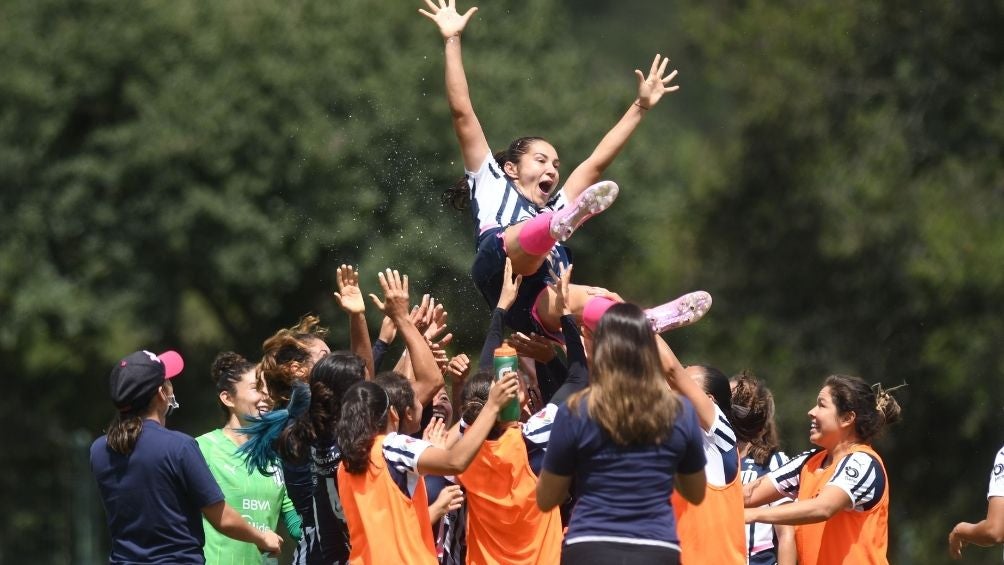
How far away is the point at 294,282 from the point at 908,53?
29.9 ft

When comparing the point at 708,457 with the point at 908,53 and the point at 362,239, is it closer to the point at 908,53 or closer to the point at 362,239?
the point at 362,239

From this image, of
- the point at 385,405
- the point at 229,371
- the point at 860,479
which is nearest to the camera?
the point at 385,405

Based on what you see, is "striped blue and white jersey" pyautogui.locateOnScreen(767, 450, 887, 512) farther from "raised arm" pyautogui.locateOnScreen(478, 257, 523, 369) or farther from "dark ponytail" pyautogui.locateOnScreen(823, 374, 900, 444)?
"raised arm" pyautogui.locateOnScreen(478, 257, 523, 369)

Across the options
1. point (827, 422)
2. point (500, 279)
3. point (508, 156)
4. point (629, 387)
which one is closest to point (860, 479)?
point (827, 422)

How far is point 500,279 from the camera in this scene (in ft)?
23.9

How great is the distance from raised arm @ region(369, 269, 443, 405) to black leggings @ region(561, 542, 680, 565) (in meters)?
1.67

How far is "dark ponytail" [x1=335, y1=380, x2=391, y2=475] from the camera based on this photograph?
594 cm

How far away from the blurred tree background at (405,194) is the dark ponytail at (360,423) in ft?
36.1

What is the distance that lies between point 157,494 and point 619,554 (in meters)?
2.16

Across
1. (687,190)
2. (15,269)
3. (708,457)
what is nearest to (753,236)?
(687,190)

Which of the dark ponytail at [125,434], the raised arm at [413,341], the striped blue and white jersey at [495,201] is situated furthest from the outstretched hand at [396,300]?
the dark ponytail at [125,434]

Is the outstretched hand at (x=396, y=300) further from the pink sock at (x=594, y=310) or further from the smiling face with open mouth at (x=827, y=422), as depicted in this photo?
the smiling face with open mouth at (x=827, y=422)

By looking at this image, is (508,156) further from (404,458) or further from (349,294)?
(404,458)

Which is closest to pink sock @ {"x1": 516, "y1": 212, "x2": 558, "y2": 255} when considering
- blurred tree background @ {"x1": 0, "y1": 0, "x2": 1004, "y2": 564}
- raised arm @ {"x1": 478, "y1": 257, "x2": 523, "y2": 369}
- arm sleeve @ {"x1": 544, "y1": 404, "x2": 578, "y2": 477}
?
raised arm @ {"x1": 478, "y1": 257, "x2": 523, "y2": 369}
